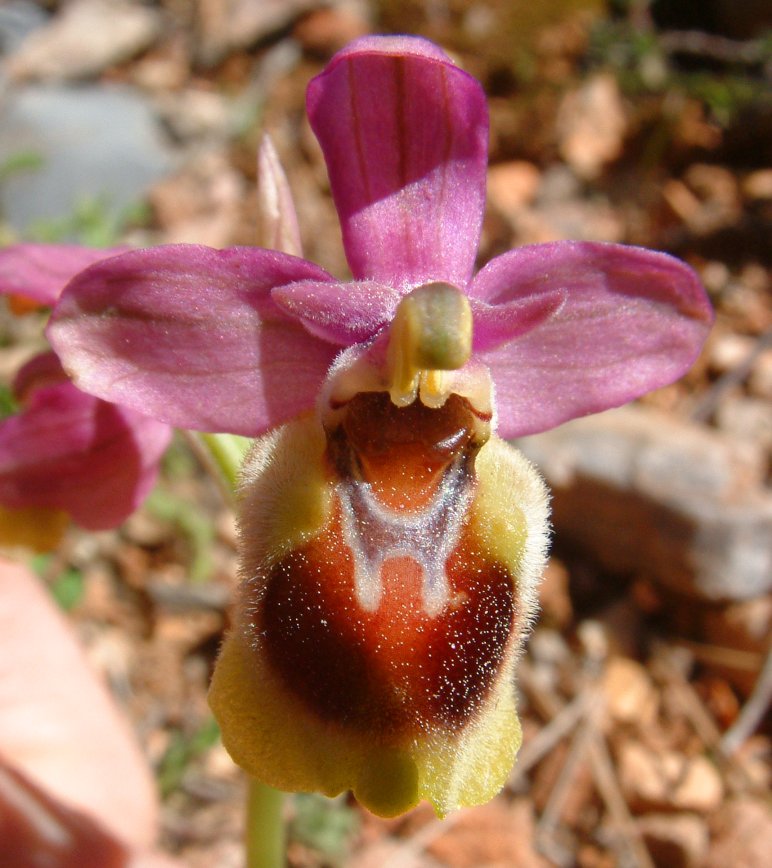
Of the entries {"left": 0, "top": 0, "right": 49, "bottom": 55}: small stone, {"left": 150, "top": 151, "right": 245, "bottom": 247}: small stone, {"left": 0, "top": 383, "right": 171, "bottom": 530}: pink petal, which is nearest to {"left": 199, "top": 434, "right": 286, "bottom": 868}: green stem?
{"left": 0, "top": 383, "right": 171, "bottom": 530}: pink petal

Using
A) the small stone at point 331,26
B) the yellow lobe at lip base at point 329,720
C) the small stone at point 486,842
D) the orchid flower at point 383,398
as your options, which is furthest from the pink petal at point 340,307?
the small stone at point 331,26

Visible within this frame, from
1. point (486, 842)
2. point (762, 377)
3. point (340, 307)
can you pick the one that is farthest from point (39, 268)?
point (762, 377)

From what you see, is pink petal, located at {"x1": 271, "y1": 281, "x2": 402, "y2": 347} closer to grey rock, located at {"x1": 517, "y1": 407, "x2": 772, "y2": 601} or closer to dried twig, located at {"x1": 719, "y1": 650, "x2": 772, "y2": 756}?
grey rock, located at {"x1": 517, "y1": 407, "x2": 772, "y2": 601}

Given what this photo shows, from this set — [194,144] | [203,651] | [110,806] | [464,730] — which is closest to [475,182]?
[464,730]

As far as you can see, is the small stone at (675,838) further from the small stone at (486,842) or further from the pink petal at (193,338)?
the pink petal at (193,338)

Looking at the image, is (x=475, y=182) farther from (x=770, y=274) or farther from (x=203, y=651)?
(x=770, y=274)

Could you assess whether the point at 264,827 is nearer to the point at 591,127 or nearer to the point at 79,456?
the point at 79,456
